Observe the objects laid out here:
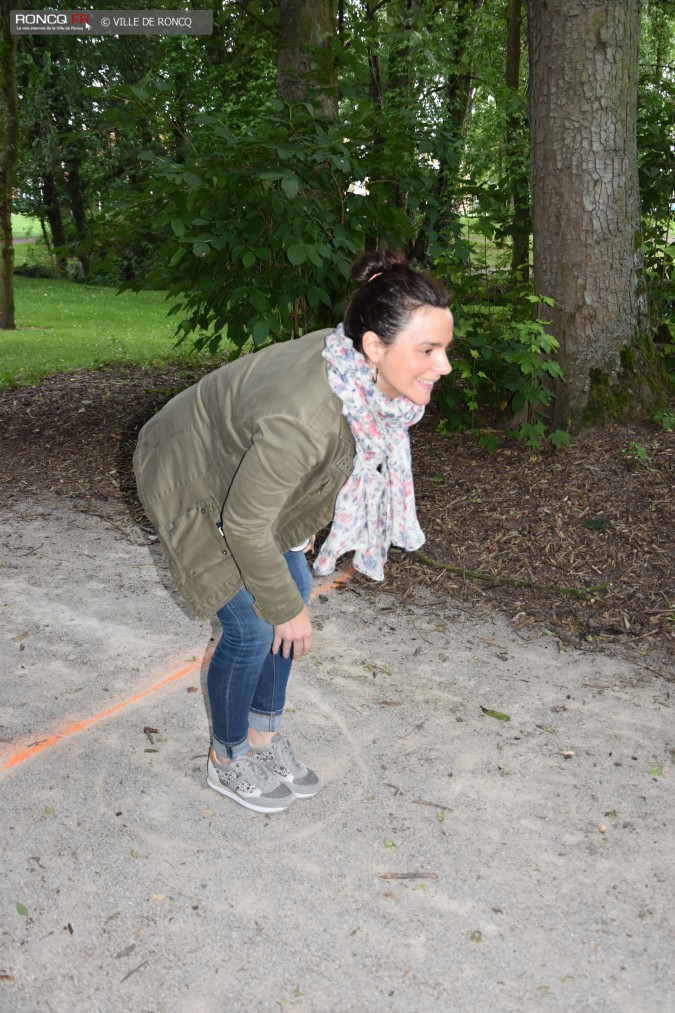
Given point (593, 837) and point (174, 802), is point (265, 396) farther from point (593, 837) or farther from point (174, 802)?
point (593, 837)

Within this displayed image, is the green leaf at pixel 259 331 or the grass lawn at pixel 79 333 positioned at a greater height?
the green leaf at pixel 259 331

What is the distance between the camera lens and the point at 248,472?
234cm

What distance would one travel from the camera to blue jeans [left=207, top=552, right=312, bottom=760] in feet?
9.21

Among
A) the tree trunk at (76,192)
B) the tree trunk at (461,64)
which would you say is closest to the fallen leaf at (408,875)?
the tree trunk at (461,64)

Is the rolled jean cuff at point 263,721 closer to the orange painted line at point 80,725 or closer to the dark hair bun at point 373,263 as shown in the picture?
the orange painted line at point 80,725

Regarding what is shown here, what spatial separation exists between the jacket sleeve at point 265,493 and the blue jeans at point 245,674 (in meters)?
0.26

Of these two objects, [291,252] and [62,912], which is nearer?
[62,912]

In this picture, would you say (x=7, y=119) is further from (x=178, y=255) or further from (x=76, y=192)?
(x=76, y=192)

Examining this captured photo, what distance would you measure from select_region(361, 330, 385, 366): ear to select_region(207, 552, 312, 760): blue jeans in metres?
0.76

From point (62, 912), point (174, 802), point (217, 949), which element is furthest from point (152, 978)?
point (174, 802)

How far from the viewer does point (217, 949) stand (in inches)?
99.6

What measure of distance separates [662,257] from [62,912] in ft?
18.2

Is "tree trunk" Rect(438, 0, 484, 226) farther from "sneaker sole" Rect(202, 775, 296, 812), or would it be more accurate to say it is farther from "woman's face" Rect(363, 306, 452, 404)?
"sneaker sole" Rect(202, 775, 296, 812)

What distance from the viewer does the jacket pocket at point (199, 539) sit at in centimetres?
266
